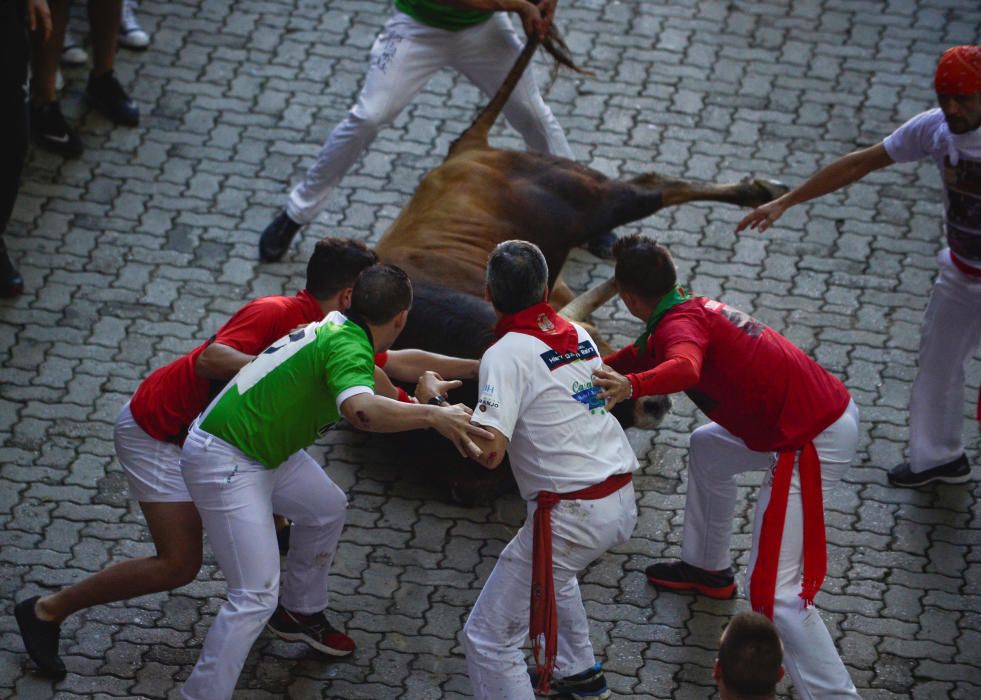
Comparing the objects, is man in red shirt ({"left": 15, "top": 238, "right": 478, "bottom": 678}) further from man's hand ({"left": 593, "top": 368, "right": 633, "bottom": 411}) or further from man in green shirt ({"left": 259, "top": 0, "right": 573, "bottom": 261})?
man in green shirt ({"left": 259, "top": 0, "right": 573, "bottom": 261})

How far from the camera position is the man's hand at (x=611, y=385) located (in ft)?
15.3

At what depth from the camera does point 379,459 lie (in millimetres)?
6609

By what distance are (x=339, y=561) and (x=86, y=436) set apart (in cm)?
150

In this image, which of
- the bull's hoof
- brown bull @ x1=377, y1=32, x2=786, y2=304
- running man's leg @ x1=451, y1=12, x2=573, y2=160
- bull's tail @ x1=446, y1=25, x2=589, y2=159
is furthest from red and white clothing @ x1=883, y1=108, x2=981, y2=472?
running man's leg @ x1=451, y1=12, x2=573, y2=160

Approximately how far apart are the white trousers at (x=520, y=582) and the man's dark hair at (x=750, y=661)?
2.86ft

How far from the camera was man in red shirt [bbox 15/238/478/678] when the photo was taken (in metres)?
4.95

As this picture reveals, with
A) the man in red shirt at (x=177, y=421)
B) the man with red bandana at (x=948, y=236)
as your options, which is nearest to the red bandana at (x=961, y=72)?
the man with red bandana at (x=948, y=236)

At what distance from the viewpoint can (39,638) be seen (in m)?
5.21

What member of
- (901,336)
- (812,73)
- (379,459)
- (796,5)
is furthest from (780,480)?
(796,5)

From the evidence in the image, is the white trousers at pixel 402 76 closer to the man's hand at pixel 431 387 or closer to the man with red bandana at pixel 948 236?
the man with red bandana at pixel 948 236

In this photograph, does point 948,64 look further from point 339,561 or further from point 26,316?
point 26,316

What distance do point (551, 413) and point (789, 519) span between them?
1024mm

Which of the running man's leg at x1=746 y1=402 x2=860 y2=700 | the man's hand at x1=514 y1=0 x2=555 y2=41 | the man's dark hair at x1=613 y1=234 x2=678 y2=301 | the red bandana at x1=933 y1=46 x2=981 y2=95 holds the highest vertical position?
the red bandana at x1=933 y1=46 x2=981 y2=95

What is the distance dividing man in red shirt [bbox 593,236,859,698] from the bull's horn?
61.4 inches
